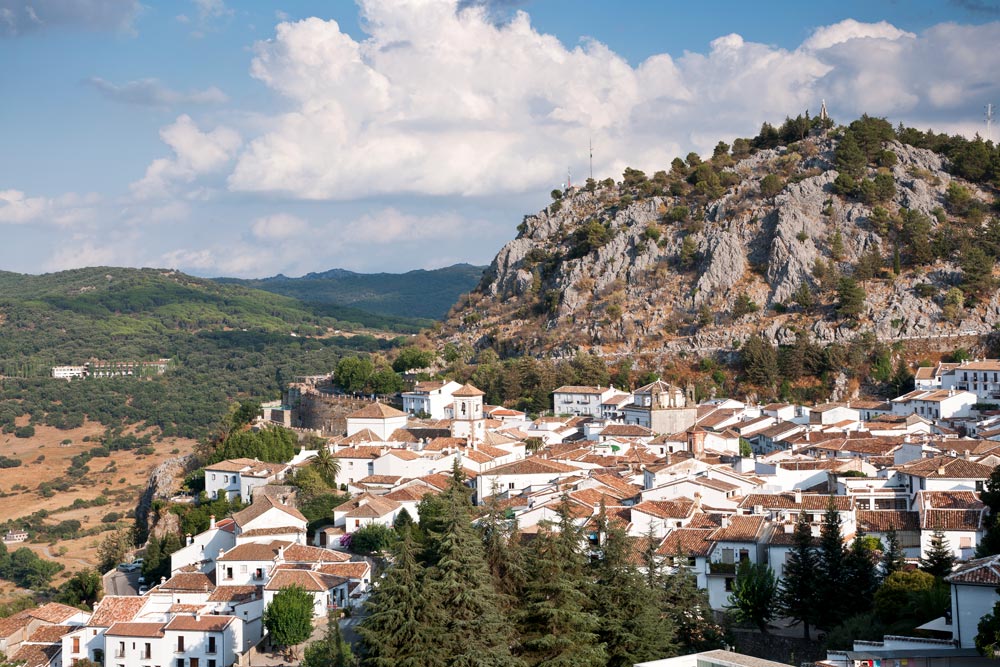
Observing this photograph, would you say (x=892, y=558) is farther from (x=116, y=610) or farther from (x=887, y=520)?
(x=116, y=610)

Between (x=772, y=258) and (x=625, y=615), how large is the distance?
5224 cm

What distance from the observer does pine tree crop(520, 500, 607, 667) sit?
20188mm

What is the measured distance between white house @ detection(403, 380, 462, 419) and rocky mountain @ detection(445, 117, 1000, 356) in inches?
570

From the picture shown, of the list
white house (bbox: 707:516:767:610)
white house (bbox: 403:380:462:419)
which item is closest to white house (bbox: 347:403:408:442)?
white house (bbox: 403:380:462:419)

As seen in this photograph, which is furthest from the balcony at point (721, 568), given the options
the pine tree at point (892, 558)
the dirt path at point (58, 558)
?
the dirt path at point (58, 558)

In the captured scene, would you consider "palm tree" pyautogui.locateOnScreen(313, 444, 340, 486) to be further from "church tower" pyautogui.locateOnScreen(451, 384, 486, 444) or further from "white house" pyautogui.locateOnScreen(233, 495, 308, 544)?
"church tower" pyautogui.locateOnScreen(451, 384, 486, 444)

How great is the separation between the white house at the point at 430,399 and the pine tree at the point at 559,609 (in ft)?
109

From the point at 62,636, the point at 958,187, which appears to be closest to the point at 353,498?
the point at 62,636

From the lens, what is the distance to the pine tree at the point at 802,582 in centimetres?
2462

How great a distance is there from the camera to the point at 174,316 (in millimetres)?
133750

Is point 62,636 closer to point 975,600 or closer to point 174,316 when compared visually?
point 975,600

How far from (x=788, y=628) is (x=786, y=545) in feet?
6.84

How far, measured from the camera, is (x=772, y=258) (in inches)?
2773

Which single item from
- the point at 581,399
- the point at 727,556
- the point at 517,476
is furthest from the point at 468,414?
the point at 727,556
